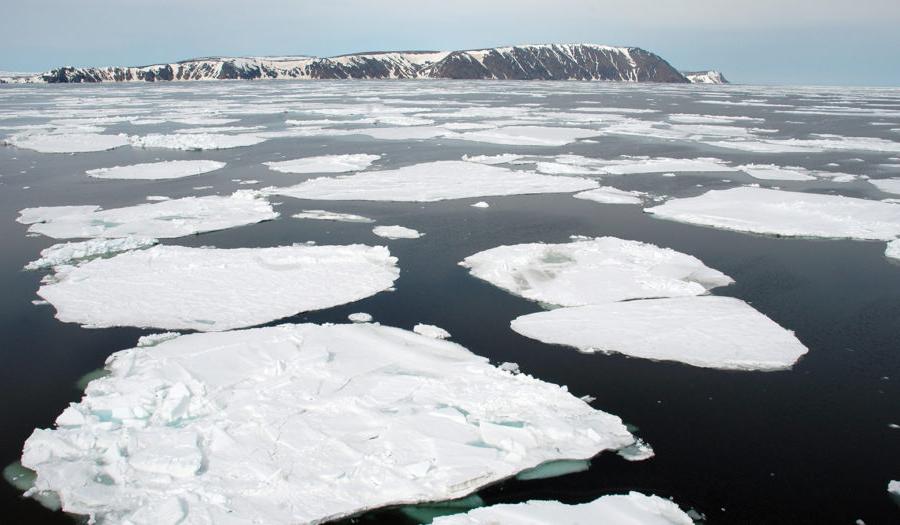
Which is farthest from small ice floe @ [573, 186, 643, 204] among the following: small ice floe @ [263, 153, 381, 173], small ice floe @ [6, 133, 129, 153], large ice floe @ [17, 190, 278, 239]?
small ice floe @ [6, 133, 129, 153]

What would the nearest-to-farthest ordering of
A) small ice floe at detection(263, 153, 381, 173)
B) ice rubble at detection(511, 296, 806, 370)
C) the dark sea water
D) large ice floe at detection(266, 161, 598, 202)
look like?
the dark sea water, ice rubble at detection(511, 296, 806, 370), large ice floe at detection(266, 161, 598, 202), small ice floe at detection(263, 153, 381, 173)

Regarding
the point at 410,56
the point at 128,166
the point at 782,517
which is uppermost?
the point at 410,56

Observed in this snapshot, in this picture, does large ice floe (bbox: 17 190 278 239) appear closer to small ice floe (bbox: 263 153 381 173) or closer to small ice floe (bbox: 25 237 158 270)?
small ice floe (bbox: 25 237 158 270)

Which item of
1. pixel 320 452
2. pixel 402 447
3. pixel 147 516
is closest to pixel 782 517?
pixel 402 447

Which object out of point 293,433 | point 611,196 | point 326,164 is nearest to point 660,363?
point 293,433

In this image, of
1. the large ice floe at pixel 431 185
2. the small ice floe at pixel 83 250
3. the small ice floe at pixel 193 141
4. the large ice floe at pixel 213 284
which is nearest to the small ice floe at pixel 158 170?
the small ice floe at pixel 193 141

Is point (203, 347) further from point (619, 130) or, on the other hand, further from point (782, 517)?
point (619, 130)

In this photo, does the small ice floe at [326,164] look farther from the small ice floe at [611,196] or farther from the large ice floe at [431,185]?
the small ice floe at [611,196]
